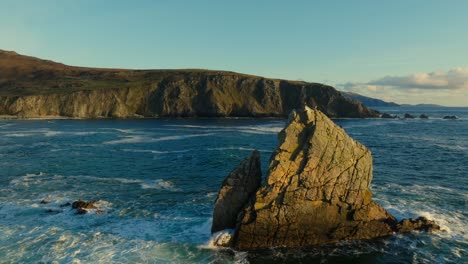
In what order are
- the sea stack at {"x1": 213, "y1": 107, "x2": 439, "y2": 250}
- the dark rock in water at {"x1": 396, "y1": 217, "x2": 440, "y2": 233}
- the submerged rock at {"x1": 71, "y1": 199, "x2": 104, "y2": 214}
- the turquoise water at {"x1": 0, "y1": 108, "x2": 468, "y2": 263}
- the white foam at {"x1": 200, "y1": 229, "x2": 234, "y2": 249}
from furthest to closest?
the submerged rock at {"x1": 71, "y1": 199, "x2": 104, "y2": 214}
the dark rock in water at {"x1": 396, "y1": 217, "x2": 440, "y2": 233}
the sea stack at {"x1": 213, "y1": 107, "x2": 439, "y2": 250}
the white foam at {"x1": 200, "y1": 229, "x2": 234, "y2": 249}
the turquoise water at {"x1": 0, "y1": 108, "x2": 468, "y2": 263}

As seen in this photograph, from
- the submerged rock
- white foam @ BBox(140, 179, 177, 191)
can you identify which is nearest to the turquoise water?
white foam @ BBox(140, 179, 177, 191)

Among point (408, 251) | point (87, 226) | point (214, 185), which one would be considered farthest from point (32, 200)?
point (408, 251)

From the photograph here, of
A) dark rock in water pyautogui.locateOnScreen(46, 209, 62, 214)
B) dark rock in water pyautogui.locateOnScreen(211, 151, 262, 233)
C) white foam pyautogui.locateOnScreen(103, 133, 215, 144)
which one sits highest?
dark rock in water pyautogui.locateOnScreen(211, 151, 262, 233)

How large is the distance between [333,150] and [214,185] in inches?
771

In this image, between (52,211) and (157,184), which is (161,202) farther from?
(52,211)

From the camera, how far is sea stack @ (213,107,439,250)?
30.4 metres

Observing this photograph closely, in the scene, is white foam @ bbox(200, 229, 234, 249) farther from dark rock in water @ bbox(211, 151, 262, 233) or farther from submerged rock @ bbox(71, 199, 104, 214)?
submerged rock @ bbox(71, 199, 104, 214)

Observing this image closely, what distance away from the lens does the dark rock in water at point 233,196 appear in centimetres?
3188

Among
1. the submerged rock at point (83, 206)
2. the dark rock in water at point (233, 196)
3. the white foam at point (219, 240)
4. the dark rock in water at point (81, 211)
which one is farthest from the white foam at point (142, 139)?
the white foam at point (219, 240)

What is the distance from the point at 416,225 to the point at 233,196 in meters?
15.9

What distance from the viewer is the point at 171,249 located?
29656 mm

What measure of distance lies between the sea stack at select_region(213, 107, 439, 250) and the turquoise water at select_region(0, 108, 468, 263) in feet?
4.52

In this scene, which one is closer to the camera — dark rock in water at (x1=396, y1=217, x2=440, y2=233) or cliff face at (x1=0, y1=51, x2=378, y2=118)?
dark rock in water at (x1=396, y1=217, x2=440, y2=233)

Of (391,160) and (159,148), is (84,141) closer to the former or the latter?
(159,148)
